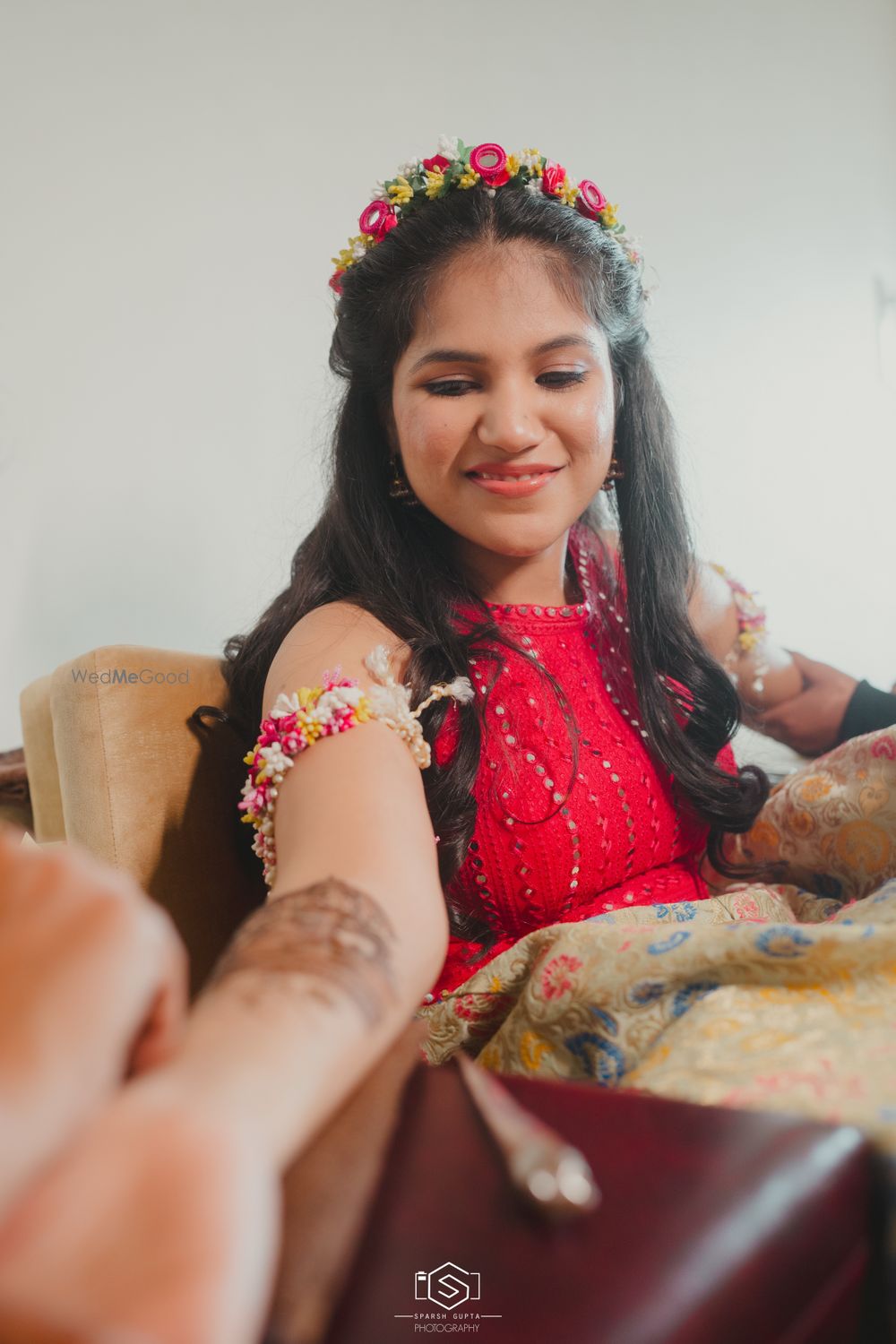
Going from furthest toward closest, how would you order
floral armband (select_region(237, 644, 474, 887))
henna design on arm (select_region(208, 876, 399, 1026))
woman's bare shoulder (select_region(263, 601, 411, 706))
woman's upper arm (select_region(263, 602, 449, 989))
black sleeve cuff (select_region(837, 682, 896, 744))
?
black sleeve cuff (select_region(837, 682, 896, 744)) < woman's bare shoulder (select_region(263, 601, 411, 706)) < floral armband (select_region(237, 644, 474, 887)) < woman's upper arm (select_region(263, 602, 449, 989)) < henna design on arm (select_region(208, 876, 399, 1026))

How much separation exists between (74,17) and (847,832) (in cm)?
197

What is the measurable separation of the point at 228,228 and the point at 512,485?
1298 mm

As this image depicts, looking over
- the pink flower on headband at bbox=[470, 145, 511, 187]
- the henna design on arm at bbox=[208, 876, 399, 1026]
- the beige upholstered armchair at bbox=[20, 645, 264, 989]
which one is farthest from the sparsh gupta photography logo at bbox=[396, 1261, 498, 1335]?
the pink flower on headband at bbox=[470, 145, 511, 187]

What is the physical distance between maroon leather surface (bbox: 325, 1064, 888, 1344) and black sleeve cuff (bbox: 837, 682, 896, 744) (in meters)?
1.08

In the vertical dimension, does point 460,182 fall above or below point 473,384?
above

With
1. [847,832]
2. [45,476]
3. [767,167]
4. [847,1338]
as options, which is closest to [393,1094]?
[847,1338]

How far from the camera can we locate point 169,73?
6.86 ft

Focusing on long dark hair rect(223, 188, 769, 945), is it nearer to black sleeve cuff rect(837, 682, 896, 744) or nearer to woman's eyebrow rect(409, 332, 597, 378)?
woman's eyebrow rect(409, 332, 597, 378)

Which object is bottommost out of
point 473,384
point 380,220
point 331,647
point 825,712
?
point 825,712

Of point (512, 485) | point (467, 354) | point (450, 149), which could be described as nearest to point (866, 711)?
point (512, 485)

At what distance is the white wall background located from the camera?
2.04 meters

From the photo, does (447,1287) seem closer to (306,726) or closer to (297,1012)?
(297,1012)

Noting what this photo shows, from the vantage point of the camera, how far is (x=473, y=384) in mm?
1131

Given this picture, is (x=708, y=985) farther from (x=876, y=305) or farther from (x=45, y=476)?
(x=876, y=305)
